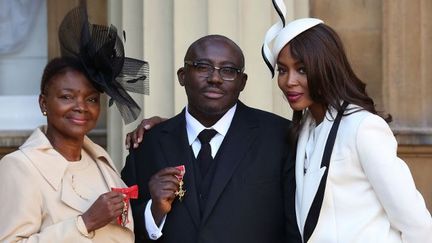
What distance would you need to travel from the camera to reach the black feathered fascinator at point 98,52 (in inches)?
158

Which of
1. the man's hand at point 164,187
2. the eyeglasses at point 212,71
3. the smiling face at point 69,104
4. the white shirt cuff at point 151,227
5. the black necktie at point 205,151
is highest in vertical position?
the eyeglasses at point 212,71

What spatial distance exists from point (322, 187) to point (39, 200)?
109 centimetres

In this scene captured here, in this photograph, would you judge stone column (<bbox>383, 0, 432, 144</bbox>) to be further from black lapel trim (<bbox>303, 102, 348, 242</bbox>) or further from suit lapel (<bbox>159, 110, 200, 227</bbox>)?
black lapel trim (<bbox>303, 102, 348, 242</bbox>)

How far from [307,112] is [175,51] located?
1.34m

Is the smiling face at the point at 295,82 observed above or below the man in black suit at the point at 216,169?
above

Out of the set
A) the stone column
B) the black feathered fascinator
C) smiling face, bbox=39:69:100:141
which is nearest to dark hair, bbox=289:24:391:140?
the black feathered fascinator

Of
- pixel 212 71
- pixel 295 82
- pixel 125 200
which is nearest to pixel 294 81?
pixel 295 82

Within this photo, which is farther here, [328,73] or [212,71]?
[212,71]

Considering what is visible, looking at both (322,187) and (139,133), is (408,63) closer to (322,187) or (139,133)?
(139,133)

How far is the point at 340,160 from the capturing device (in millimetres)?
3734

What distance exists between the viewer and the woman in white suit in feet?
12.0

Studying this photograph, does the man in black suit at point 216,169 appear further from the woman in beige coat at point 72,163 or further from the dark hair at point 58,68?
the dark hair at point 58,68

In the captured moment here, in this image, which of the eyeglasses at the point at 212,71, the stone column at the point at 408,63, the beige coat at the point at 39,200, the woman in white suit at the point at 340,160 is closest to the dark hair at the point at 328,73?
the woman in white suit at the point at 340,160

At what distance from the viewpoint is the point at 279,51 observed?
3.94 m
